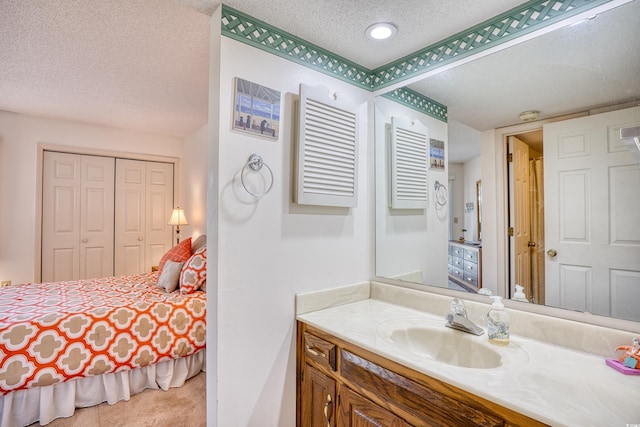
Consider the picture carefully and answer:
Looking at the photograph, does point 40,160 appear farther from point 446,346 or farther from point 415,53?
point 446,346

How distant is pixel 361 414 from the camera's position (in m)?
1.13

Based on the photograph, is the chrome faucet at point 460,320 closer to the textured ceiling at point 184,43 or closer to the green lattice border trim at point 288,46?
the textured ceiling at point 184,43

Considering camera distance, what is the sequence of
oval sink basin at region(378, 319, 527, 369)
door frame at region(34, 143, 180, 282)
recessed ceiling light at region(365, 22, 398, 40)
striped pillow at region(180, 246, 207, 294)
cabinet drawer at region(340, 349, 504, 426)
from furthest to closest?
door frame at region(34, 143, 180, 282) < striped pillow at region(180, 246, 207, 294) < recessed ceiling light at region(365, 22, 398, 40) < oval sink basin at region(378, 319, 527, 369) < cabinet drawer at region(340, 349, 504, 426)

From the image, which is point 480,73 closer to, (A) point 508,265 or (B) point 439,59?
(B) point 439,59

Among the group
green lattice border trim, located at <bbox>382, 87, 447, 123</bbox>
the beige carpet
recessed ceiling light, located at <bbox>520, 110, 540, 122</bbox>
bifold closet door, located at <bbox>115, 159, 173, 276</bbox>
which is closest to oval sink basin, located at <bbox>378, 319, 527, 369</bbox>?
recessed ceiling light, located at <bbox>520, 110, 540, 122</bbox>

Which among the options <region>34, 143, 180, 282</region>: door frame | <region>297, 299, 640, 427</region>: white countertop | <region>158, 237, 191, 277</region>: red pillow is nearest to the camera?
<region>297, 299, 640, 427</region>: white countertop

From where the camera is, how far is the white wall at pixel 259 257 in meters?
1.27

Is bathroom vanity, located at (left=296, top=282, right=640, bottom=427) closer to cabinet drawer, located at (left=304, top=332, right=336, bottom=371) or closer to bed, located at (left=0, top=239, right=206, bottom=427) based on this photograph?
cabinet drawer, located at (left=304, top=332, right=336, bottom=371)

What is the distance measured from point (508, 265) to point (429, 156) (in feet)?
2.33

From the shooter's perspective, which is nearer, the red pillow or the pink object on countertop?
the pink object on countertop

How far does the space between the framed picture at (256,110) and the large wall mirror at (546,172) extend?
84 cm

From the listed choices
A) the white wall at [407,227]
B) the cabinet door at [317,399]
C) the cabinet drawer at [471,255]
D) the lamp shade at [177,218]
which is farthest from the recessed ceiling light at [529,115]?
the lamp shade at [177,218]

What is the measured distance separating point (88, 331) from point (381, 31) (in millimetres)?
2539

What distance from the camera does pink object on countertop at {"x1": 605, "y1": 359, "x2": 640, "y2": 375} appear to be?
90 cm
